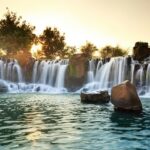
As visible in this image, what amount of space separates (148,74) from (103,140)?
4033cm

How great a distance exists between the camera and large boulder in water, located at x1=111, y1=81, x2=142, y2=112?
27844 millimetres

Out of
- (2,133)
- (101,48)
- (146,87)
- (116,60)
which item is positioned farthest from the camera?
(101,48)

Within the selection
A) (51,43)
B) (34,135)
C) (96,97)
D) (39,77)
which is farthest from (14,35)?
(34,135)

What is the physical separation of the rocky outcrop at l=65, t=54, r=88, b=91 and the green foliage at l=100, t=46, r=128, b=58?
44.8m

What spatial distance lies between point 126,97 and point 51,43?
3222 inches

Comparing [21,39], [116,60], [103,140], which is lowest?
[103,140]

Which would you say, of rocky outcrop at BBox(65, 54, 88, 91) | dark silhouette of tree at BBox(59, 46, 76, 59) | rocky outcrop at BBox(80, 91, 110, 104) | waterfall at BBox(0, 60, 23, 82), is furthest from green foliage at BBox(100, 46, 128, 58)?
rocky outcrop at BBox(80, 91, 110, 104)

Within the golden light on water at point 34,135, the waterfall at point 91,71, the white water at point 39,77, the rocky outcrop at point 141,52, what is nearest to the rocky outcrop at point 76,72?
the waterfall at point 91,71

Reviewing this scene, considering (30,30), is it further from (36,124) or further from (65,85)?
(36,124)

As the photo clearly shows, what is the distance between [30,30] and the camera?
109m

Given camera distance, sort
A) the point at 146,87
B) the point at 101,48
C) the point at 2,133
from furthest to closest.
Result: the point at 101,48 < the point at 146,87 < the point at 2,133

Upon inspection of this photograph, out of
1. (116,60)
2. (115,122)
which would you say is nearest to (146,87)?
(116,60)

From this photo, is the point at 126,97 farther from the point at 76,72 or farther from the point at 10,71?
the point at 10,71

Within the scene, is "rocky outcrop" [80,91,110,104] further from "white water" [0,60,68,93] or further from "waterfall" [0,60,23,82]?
"waterfall" [0,60,23,82]
